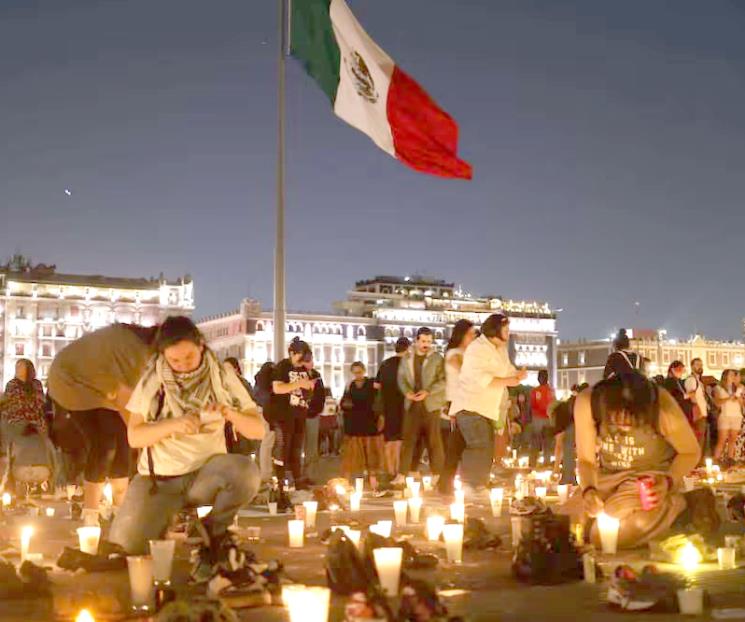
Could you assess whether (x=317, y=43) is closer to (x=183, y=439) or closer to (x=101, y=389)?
(x=101, y=389)

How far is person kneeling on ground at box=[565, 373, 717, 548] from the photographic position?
7445 millimetres

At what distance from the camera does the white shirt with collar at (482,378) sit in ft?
38.7

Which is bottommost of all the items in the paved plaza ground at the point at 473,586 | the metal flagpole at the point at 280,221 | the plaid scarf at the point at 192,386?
the paved plaza ground at the point at 473,586

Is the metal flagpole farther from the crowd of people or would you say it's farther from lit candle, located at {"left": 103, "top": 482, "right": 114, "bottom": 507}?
lit candle, located at {"left": 103, "top": 482, "right": 114, "bottom": 507}

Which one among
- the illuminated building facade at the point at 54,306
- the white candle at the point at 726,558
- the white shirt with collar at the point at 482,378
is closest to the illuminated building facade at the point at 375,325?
the illuminated building facade at the point at 54,306

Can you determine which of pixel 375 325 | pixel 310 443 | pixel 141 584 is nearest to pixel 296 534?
pixel 141 584

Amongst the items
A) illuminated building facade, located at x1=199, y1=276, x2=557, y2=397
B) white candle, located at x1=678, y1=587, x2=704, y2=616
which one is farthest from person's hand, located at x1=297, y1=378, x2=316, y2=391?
illuminated building facade, located at x1=199, y1=276, x2=557, y2=397

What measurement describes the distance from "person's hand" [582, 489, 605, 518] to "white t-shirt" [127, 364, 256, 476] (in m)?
2.16

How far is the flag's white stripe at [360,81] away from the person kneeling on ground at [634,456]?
391 inches

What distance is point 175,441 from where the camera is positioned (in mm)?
7109

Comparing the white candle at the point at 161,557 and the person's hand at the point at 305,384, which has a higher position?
the person's hand at the point at 305,384

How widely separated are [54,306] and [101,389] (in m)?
145

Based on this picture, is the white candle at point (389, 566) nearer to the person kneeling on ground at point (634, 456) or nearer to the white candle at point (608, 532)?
the white candle at point (608, 532)

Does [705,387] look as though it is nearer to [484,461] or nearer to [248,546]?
[484,461]
